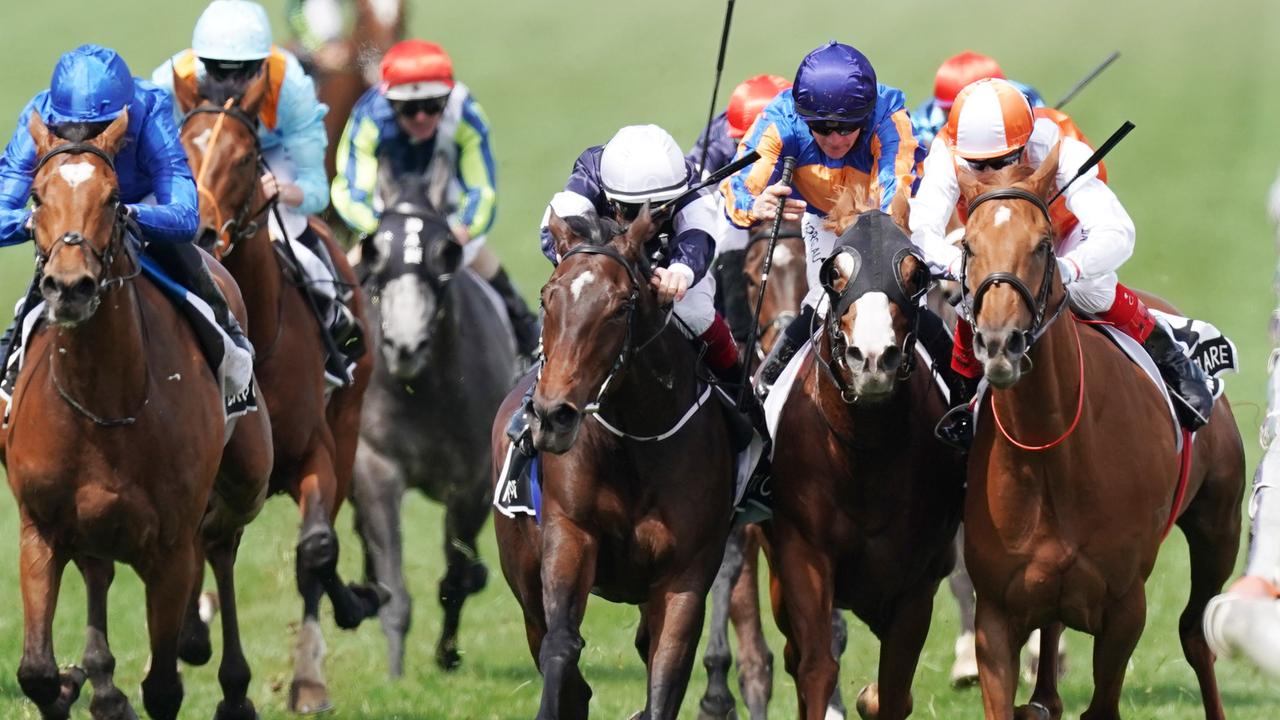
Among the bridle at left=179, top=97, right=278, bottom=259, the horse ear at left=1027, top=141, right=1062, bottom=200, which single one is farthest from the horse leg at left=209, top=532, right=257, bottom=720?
the horse ear at left=1027, top=141, right=1062, bottom=200

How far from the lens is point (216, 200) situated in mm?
9617

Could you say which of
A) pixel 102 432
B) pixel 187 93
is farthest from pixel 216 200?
pixel 102 432

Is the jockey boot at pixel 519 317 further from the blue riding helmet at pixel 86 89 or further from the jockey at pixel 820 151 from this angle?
the blue riding helmet at pixel 86 89

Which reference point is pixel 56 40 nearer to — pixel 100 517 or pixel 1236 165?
pixel 1236 165

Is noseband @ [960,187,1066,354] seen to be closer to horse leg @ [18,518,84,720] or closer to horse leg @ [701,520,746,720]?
horse leg @ [701,520,746,720]

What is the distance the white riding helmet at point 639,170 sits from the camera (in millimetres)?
7738

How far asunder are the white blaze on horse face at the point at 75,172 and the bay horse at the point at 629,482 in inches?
62.4

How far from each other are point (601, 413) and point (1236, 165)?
23865mm

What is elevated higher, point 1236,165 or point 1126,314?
point 1236,165

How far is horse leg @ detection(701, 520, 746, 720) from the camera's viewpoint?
9.91 m

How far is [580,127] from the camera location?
112 ft

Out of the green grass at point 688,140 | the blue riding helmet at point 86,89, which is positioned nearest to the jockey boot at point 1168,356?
the green grass at point 688,140

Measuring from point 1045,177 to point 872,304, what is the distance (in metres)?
0.70

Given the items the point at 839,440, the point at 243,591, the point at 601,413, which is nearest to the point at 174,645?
the point at 601,413
